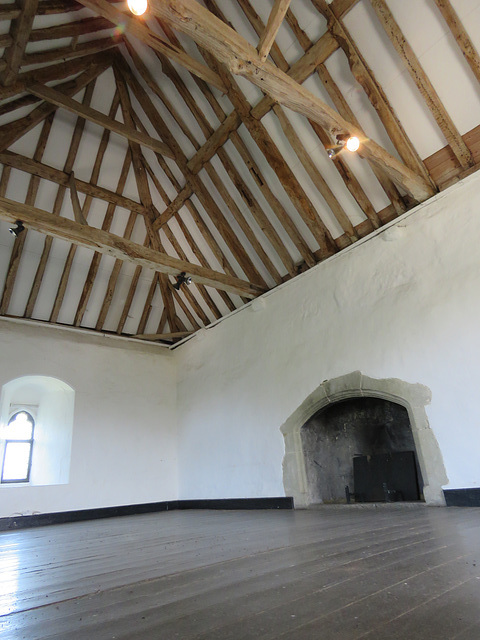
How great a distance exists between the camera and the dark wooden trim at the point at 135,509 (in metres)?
5.73

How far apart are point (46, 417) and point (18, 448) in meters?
0.68

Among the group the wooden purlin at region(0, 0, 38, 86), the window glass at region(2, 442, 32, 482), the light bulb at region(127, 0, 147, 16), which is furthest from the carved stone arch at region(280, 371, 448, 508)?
the wooden purlin at region(0, 0, 38, 86)

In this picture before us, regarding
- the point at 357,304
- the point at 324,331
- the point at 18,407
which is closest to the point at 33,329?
the point at 18,407

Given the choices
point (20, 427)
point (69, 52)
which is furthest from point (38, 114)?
point (20, 427)

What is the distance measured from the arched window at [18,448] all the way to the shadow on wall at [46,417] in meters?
0.09

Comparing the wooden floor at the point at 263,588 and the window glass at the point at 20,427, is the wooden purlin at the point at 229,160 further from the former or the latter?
the window glass at the point at 20,427

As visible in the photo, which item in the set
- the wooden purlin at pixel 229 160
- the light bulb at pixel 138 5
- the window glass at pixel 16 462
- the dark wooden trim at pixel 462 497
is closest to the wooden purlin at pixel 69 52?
the wooden purlin at pixel 229 160

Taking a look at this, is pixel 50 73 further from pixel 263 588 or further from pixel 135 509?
pixel 135 509

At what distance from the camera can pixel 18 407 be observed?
7.39 m

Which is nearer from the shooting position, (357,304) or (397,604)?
(397,604)

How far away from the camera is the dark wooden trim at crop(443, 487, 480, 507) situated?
369 cm

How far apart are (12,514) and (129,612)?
5.77 metres

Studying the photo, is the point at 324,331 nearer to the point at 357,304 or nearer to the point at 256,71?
the point at 357,304

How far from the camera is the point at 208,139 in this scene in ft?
19.4
